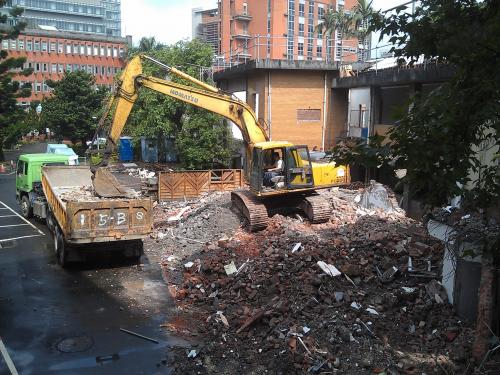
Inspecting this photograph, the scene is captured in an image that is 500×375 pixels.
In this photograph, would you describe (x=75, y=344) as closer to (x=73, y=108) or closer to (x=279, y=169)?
(x=279, y=169)

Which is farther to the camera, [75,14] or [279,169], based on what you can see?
[75,14]

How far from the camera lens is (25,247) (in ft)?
59.2

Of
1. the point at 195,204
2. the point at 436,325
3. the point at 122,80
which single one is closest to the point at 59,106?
the point at 195,204

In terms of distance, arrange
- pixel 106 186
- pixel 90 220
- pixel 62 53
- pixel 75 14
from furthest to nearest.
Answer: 1. pixel 75 14
2. pixel 62 53
3. pixel 106 186
4. pixel 90 220

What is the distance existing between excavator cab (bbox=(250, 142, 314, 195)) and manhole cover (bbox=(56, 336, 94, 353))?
24.9 ft

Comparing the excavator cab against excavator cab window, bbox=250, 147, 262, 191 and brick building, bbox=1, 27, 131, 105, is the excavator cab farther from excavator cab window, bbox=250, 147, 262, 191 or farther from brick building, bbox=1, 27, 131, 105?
brick building, bbox=1, 27, 131, 105

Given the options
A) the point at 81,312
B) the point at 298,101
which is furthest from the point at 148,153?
the point at 81,312

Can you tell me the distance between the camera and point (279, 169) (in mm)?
17141

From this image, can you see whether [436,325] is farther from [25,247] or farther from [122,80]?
[25,247]

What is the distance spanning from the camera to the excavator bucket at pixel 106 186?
631 inches

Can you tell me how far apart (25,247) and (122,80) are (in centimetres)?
667

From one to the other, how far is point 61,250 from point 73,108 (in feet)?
126

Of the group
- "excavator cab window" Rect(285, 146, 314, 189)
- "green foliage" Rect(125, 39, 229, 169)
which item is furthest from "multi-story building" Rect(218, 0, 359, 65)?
"excavator cab window" Rect(285, 146, 314, 189)

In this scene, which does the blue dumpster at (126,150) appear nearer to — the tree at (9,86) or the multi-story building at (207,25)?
the tree at (9,86)
